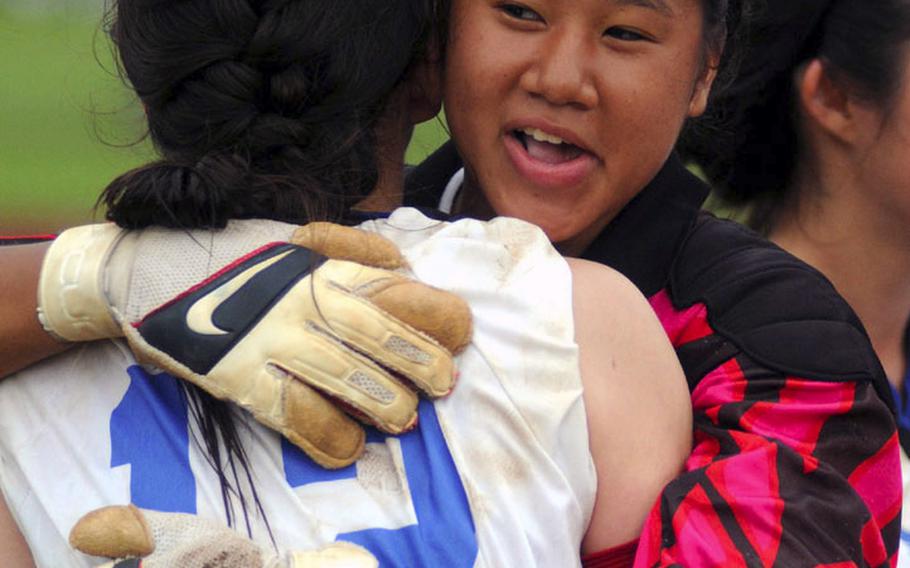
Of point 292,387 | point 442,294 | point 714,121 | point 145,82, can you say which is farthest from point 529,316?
point 714,121

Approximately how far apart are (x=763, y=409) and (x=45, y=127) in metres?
11.4

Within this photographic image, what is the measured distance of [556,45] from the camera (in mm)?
1722

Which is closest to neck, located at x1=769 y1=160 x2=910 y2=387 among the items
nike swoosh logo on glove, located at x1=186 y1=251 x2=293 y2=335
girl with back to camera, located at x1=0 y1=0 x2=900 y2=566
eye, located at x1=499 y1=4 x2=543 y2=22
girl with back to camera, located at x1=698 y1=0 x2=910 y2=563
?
girl with back to camera, located at x1=698 y1=0 x2=910 y2=563

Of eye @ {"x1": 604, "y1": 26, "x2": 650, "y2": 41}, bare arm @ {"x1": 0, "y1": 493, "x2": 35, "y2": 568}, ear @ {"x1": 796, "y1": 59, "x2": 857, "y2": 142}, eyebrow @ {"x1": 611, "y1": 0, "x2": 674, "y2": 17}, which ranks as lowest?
bare arm @ {"x1": 0, "y1": 493, "x2": 35, "y2": 568}

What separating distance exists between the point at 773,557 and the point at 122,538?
0.65 metres

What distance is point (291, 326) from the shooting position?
1241mm

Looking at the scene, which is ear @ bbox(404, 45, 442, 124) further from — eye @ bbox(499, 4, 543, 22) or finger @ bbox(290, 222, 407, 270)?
finger @ bbox(290, 222, 407, 270)

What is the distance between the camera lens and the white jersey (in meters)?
1.25

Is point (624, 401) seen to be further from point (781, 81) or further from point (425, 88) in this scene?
point (781, 81)

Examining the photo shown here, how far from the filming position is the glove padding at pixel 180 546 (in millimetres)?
1210

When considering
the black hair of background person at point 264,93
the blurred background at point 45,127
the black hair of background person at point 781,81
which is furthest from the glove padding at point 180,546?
the blurred background at point 45,127

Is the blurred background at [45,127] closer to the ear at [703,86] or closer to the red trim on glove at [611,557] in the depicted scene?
the ear at [703,86]

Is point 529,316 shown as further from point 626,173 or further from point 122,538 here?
point 626,173

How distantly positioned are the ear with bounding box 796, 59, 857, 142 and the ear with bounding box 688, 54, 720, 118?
1.73 feet
